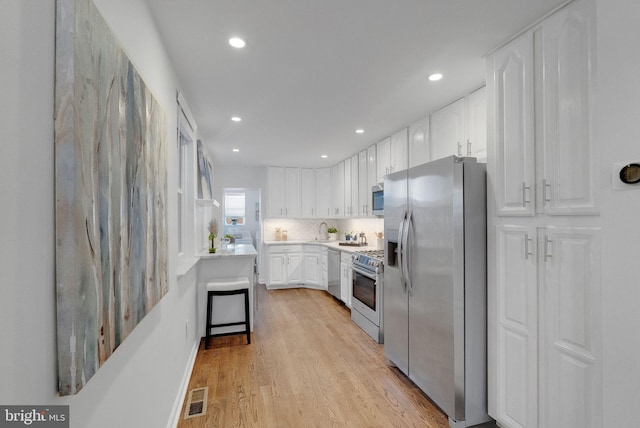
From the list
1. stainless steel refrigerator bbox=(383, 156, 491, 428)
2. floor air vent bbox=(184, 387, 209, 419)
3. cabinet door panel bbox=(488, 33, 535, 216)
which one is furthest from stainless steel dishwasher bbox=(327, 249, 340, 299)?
cabinet door panel bbox=(488, 33, 535, 216)

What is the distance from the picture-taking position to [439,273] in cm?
218

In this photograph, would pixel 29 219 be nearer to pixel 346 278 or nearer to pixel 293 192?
pixel 346 278

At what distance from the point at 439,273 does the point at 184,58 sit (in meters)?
2.40

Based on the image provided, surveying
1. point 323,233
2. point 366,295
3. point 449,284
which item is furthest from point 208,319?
point 323,233

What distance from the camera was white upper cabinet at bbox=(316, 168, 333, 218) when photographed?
651 cm

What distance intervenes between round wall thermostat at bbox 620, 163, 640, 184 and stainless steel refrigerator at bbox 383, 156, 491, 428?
0.84m

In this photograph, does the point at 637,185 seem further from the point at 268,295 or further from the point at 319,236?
the point at 319,236

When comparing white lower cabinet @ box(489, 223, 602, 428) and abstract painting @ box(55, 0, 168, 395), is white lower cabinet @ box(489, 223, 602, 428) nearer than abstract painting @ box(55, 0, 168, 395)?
No

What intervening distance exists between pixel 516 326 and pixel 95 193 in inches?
88.2

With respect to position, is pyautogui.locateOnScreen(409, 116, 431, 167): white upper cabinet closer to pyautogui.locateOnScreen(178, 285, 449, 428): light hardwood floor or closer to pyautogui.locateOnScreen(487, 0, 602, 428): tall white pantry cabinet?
pyautogui.locateOnScreen(487, 0, 602, 428): tall white pantry cabinet

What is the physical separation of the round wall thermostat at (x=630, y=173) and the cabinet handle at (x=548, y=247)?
0.52 meters

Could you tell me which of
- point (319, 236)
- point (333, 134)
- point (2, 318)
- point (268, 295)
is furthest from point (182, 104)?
point (319, 236)

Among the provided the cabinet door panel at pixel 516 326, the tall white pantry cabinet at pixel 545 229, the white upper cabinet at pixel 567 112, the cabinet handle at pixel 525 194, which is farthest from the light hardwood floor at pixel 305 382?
the white upper cabinet at pixel 567 112

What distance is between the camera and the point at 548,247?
1677 mm
